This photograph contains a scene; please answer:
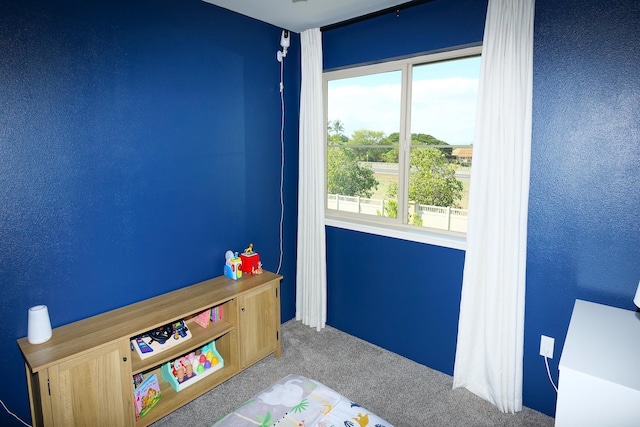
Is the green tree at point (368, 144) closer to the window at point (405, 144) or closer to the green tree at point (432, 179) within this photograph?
the window at point (405, 144)

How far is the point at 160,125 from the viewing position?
95.7 inches

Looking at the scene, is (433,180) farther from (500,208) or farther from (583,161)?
(583,161)

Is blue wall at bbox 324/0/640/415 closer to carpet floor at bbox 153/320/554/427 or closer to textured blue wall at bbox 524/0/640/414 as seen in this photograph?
textured blue wall at bbox 524/0/640/414

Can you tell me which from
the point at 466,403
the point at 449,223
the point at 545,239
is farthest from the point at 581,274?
the point at 466,403

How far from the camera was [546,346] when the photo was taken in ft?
7.51

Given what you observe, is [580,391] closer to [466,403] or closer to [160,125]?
[466,403]

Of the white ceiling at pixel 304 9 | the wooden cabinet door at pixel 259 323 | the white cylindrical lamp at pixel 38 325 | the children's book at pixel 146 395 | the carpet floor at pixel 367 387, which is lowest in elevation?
the carpet floor at pixel 367 387

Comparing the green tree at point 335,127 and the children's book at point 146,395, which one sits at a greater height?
the green tree at point 335,127

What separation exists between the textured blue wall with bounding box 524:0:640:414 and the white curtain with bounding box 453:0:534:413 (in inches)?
4.1

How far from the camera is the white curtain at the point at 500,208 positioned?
2.16 meters

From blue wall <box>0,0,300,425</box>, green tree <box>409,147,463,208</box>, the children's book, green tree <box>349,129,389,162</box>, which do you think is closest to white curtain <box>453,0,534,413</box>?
green tree <box>409,147,463,208</box>

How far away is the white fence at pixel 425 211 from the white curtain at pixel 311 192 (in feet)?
0.90

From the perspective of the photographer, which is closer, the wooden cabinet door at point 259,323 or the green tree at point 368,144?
the wooden cabinet door at point 259,323

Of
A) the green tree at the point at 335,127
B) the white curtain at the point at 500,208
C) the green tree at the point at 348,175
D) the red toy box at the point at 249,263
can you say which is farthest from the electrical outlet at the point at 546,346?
the green tree at the point at 335,127
